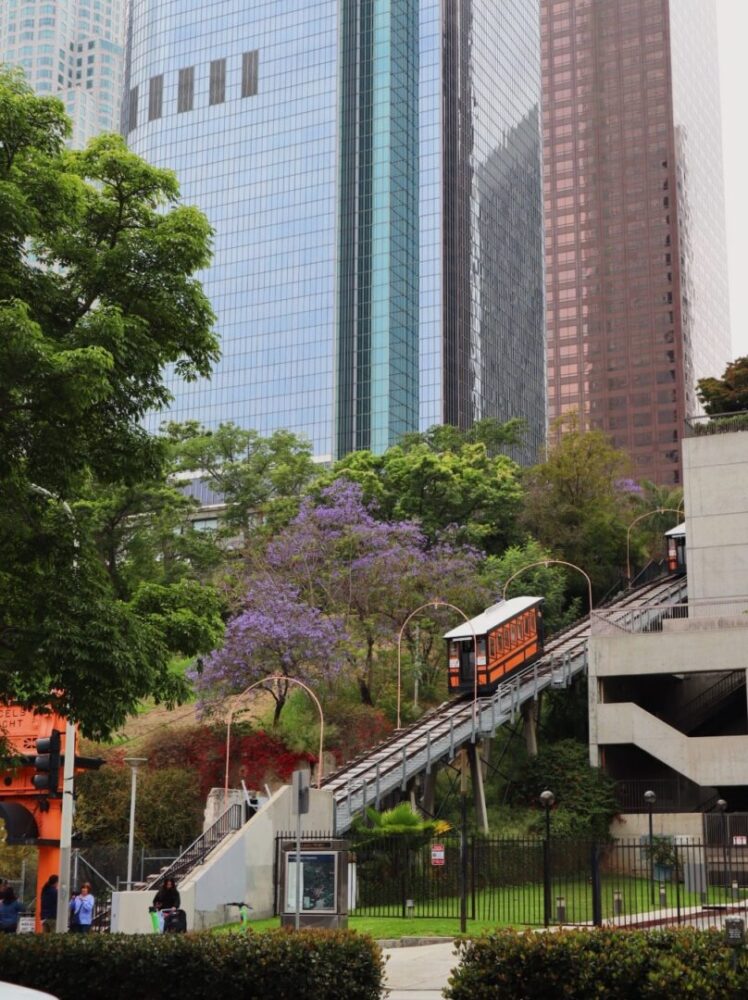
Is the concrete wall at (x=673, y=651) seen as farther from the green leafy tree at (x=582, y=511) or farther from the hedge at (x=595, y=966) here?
the hedge at (x=595, y=966)

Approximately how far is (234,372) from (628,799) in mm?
123561

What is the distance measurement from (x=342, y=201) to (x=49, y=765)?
466 ft

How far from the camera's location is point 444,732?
128 feet

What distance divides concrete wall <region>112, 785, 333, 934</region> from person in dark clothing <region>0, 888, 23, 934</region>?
721 centimetres

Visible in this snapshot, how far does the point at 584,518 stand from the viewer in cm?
6569

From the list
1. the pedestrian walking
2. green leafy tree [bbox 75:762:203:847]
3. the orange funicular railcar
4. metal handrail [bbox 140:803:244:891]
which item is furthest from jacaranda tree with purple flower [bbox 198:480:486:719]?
the pedestrian walking

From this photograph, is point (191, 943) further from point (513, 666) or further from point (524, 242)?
point (524, 242)

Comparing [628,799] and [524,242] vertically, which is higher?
[524,242]

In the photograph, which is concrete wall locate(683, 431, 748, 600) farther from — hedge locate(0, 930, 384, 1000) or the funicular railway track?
hedge locate(0, 930, 384, 1000)

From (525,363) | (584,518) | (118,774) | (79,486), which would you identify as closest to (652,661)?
(118,774)

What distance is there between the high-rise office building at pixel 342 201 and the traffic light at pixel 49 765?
128994 millimetres

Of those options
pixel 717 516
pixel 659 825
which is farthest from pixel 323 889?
pixel 717 516

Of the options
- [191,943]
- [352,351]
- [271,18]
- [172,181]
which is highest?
[271,18]

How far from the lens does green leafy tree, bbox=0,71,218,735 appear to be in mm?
16250
